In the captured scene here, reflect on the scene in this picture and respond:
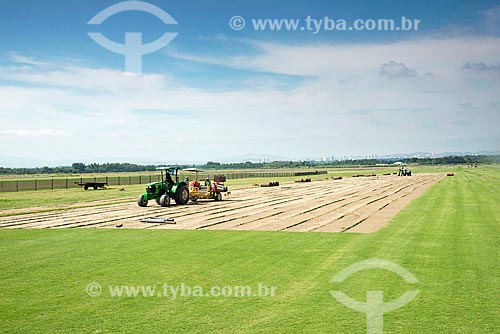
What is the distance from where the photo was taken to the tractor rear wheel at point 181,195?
30.2 meters

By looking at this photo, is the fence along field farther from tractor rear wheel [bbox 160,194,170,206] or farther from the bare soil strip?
the bare soil strip

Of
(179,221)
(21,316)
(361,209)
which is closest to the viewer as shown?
→ (21,316)

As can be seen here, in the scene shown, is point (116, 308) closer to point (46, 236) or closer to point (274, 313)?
point (274, 313)

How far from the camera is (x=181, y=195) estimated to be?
1201 inches

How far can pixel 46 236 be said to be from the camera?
17828mm

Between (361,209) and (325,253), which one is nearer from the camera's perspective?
(325,253)

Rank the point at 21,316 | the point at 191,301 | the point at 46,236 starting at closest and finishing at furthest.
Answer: the point at 21,316
the point at 191,301
the point at 46,236

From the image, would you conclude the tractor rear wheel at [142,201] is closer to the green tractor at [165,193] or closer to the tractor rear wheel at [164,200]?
the green tractor at [165,193]

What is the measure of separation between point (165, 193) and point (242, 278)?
64.2 ft

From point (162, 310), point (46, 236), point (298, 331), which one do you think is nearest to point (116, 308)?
point (162, 310)

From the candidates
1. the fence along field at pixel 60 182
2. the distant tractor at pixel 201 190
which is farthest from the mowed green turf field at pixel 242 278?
the fence along field at pixel 60 182

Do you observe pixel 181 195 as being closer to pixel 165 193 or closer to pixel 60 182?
pixel 165 193

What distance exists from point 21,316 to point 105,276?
9.61 ft

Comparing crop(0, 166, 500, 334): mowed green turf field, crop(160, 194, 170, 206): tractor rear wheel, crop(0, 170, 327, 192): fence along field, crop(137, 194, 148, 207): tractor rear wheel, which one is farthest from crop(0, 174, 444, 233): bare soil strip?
crop(0, 170, 327, 192): fence along field
